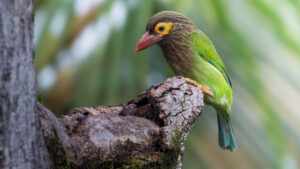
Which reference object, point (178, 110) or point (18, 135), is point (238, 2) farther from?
point (18, 135)

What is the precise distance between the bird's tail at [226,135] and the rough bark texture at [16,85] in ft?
0.96

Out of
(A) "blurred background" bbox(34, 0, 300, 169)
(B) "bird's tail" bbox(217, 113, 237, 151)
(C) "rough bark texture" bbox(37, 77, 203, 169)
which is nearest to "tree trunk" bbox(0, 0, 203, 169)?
(C) "rough bark texture" bbox(37, 77, 203, 169)

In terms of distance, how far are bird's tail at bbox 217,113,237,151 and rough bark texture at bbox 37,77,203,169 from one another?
105mm

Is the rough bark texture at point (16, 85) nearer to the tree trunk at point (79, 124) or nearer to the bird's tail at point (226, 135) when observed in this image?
the tree trunk at point (79, 124)

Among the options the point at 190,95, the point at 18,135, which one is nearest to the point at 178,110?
the point at 190,95

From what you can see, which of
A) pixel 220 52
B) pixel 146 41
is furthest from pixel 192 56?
pixel 220 52

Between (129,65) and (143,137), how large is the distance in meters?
1.01

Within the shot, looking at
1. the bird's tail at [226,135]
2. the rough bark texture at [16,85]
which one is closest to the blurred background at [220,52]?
the bird's tail at [226,135]

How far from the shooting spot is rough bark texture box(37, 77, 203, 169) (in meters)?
0.73

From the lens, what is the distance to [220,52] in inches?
64.1

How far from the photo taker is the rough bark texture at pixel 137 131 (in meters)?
0.73

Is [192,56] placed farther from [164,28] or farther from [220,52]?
[220,52]

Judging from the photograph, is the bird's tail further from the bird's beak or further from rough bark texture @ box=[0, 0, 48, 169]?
rough bark texture @ box=[0, 0, 48, 169]

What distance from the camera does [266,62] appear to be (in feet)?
5.80
